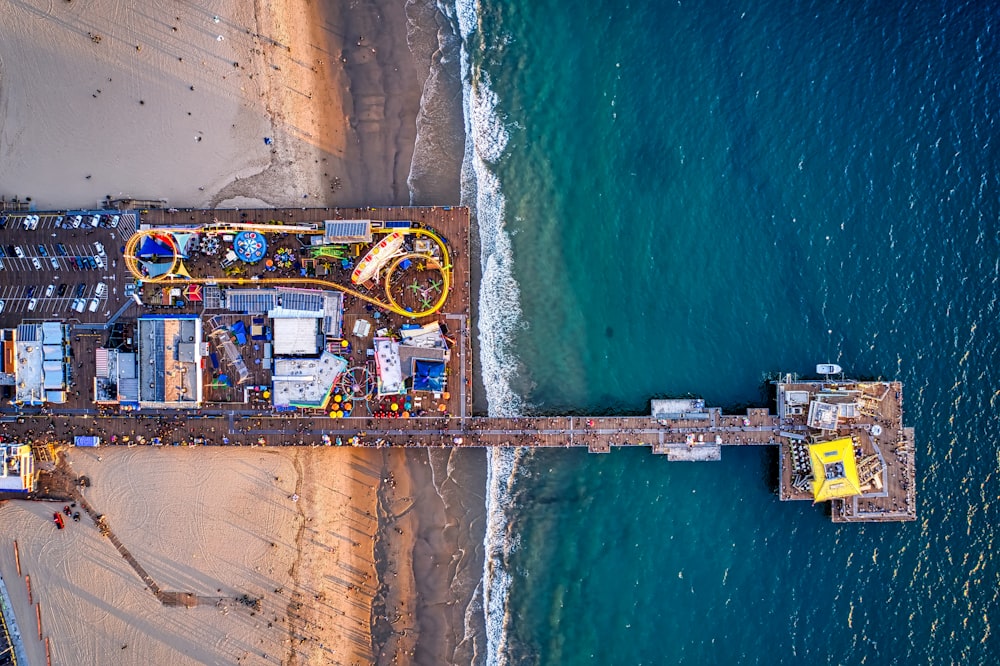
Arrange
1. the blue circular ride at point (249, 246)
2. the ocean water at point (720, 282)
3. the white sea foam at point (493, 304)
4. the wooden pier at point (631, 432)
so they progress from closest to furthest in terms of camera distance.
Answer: the blue circular ride at point (249, 246) → the wooden pier at point (631, 432) → the ocean water at point (720, 282) → the white sea foam at point (493, 304)

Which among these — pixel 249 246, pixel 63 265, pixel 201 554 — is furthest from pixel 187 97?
pixel 201 554

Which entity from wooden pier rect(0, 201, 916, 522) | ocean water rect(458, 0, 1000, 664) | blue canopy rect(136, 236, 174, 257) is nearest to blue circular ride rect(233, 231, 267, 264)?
wooden pier rect(0, 201, 916, 522)

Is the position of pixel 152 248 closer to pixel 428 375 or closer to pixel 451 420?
pixel 428 375

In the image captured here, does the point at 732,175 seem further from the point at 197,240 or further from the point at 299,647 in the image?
the point at 299,647

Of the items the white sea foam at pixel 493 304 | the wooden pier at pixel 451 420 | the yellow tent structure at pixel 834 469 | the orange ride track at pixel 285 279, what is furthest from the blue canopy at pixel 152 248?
the yellow tent structure at pixel 834 469

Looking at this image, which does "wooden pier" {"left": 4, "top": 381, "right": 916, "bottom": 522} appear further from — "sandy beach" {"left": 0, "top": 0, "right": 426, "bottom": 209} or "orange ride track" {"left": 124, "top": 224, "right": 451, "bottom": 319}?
"sandy beach" {"left": 0, "top": 0, "right": 426, "bottom": 209}

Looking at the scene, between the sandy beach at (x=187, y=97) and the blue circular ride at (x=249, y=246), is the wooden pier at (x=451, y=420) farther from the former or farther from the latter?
the sandy beach at (x=187, y=97)

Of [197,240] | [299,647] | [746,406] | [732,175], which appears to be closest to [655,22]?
[732,175]
